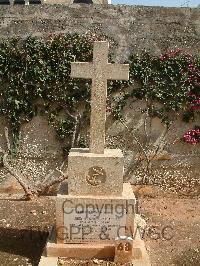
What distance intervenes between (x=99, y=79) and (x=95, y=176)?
1.15 metres

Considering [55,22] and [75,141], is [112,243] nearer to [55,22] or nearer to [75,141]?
[75,141]

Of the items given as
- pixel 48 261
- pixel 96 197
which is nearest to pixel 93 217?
pixel 96 197

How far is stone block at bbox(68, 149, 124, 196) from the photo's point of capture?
499cm

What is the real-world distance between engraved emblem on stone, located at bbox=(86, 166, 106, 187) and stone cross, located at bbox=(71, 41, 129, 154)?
0.24 metres

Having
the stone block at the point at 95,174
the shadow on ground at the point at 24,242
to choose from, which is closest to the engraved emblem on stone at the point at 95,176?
the stone block at the point at 95,174

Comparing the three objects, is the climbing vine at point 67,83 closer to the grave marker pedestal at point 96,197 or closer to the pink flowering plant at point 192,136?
the pink flowering plant at point 192,136

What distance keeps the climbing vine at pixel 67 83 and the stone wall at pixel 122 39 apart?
19cm

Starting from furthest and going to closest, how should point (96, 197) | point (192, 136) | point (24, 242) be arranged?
point (192, 136) < point (24, 242) < point (96, 197)

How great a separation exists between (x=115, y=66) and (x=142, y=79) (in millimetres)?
2898

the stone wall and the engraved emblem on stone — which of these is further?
the stone wall

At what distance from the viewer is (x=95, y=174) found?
5.00 m

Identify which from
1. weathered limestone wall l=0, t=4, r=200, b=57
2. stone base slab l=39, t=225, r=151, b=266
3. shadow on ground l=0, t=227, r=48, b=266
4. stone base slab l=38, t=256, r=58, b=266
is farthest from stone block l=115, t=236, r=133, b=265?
weathered limestone wall l=0, t=4, r=200, b=57

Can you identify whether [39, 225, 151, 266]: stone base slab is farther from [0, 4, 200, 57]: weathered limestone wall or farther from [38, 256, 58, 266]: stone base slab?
[0, 4, 200, 57]: weathered limestone wall

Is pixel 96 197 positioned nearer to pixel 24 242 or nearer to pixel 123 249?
pixel 123 249
